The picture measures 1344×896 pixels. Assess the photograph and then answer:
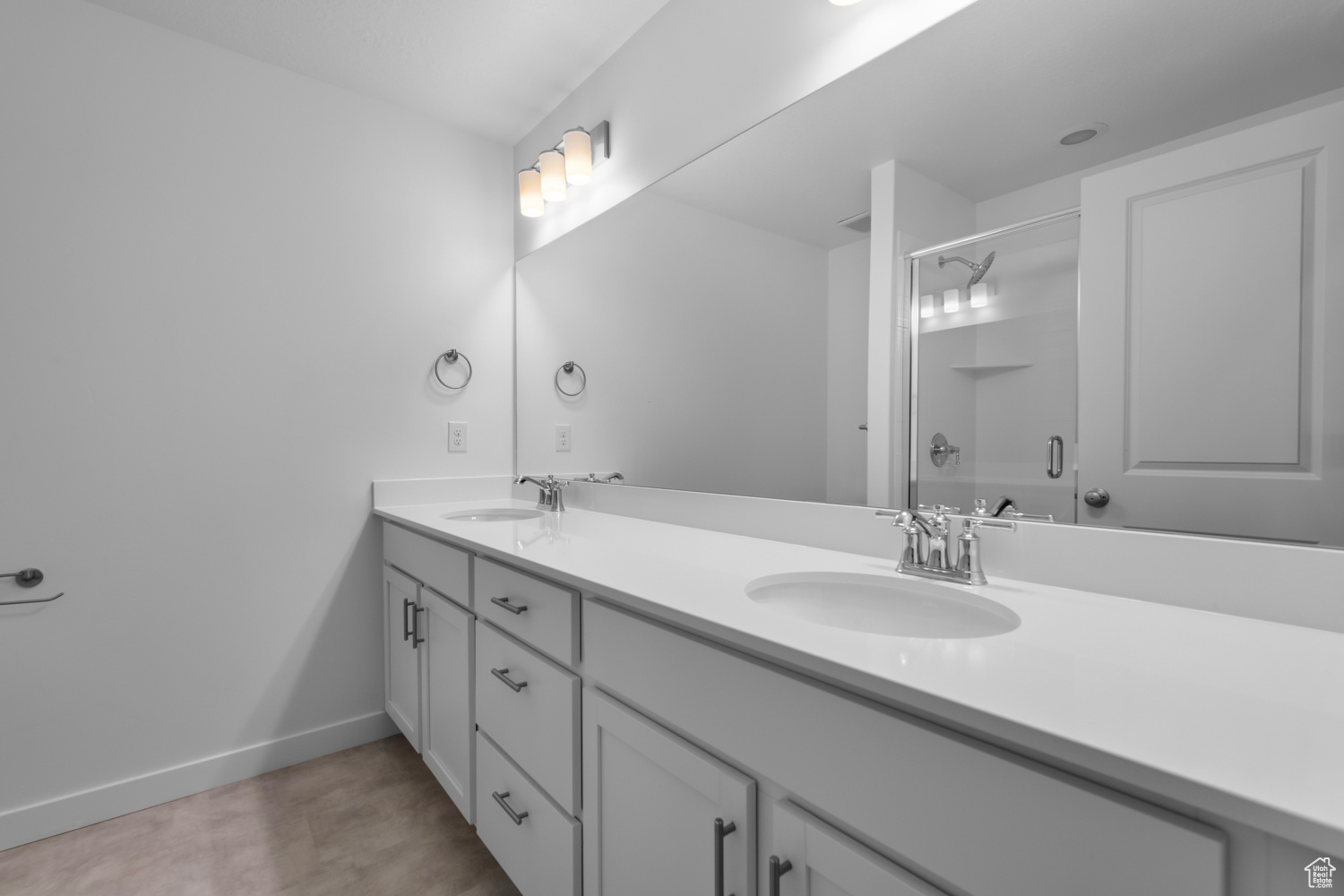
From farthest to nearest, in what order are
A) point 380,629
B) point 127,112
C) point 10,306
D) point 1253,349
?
1. point 380,629
2. point 127,112
3. point 10,306
4. point 1253,349

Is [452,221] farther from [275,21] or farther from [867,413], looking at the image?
[867,413]

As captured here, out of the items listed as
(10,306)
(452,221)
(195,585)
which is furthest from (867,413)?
(10,306)

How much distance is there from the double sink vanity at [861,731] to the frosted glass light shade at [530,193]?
1.34m

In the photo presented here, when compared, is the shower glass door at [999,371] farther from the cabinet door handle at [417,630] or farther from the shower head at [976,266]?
the cabinet door handle at [417,630]

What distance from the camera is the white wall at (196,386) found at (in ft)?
5.36

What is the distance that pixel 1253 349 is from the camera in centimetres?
77

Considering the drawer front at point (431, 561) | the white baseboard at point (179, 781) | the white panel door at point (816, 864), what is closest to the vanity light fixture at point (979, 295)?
the white panel door at point (816, 864)

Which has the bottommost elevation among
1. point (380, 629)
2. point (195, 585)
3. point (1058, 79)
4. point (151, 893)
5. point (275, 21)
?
point (151, 893)

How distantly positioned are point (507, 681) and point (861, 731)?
84cm

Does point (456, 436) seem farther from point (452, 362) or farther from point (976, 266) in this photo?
point (976, 266)

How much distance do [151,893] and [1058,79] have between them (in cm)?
249

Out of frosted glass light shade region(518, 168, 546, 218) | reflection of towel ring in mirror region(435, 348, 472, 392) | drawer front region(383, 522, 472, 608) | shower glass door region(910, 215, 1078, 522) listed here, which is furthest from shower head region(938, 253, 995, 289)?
reflection of towel ring in mirror region(435, 348, 472, 392)

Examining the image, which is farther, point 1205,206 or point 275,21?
point 275,21

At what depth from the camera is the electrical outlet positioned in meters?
2.32
